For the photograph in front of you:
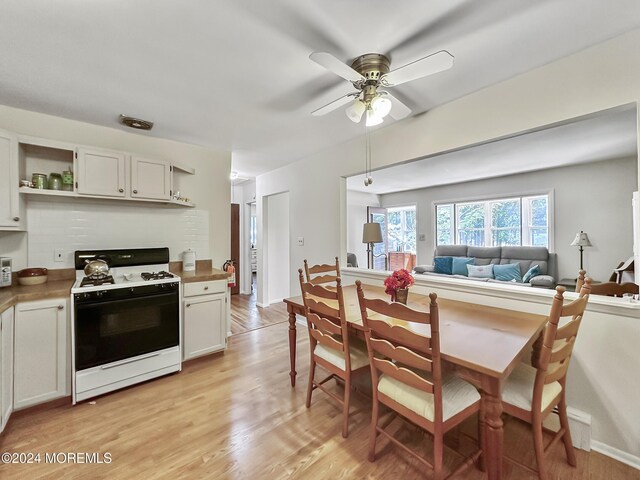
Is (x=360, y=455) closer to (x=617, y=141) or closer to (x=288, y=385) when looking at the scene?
(x=288, y=385)

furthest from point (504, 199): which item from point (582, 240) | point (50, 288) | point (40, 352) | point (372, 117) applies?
point (40, 352)

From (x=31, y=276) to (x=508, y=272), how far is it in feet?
20.9

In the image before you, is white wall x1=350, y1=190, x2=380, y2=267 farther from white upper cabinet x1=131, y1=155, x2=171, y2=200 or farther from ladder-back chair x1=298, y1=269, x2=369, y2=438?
ladder-back chair x1=298, y1=269, x2=369, y2=438

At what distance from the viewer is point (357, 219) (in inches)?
291

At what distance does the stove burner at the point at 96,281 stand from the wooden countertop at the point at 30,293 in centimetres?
10

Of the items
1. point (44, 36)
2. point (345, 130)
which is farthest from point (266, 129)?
point (44, 36)

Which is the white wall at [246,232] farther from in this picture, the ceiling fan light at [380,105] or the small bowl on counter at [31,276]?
the ceiling fan light at [380,105]

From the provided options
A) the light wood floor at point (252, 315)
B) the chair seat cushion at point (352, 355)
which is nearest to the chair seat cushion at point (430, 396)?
the chair seat cushion at point (352, 355)

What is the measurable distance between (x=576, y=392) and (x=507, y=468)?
698mm

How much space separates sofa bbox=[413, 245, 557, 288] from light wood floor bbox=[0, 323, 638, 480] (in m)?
2.96

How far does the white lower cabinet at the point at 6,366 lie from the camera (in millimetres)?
1734

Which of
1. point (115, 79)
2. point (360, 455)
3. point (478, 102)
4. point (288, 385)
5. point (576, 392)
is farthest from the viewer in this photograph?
point (288, 385)

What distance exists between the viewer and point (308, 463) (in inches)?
62.3

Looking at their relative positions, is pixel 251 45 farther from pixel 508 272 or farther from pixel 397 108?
pixel 508 272
